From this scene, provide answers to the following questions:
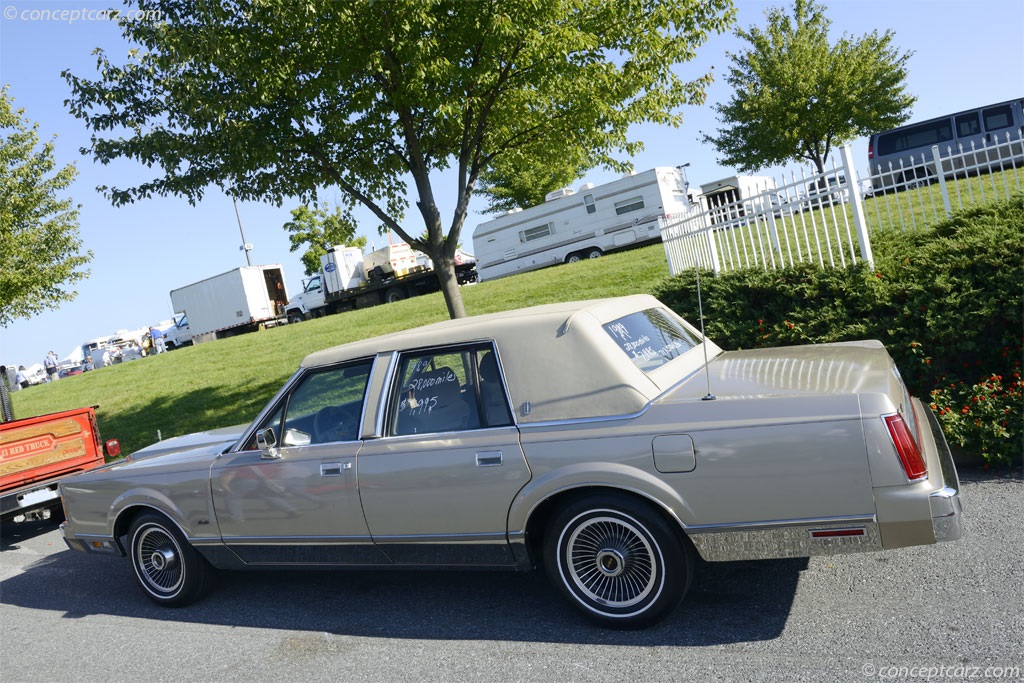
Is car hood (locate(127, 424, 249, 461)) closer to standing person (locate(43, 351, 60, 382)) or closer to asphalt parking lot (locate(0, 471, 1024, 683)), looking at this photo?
asphalt parking lot (locate(0, 471, 1024, 683))

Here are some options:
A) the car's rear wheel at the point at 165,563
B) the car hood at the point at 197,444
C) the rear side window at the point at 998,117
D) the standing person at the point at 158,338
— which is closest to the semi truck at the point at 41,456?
the car hood at the point at 197,444

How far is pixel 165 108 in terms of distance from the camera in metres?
9.62

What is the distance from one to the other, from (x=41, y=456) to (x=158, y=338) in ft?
137

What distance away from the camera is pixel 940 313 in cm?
641

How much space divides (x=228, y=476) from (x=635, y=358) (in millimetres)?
2637

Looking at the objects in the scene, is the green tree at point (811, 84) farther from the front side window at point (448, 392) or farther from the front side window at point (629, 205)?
the front side window at point (448, 392)

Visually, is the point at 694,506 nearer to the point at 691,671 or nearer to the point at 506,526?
the point at 691,671

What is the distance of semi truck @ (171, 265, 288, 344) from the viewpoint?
38406 millimetres

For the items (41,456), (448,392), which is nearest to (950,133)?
(448,392)

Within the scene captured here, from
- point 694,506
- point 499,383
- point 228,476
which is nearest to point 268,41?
point 228,476

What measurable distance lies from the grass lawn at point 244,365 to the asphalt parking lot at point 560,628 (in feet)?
24.1

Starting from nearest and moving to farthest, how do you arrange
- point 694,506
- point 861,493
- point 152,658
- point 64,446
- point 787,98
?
point 861,493 → point 694,506 → point 152,658 → point 64,446 → point 787,98

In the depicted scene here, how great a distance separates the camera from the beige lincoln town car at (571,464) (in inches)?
137

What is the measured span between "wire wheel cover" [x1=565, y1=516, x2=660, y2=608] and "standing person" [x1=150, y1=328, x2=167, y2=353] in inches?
1809
